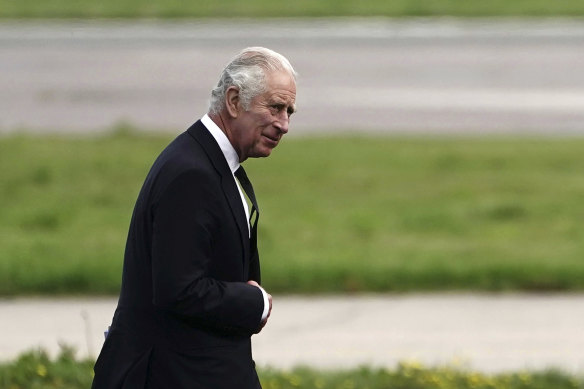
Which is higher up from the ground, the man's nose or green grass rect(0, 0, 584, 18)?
green grass rect(0, 0, 584, 18)

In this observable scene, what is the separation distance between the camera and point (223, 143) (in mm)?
3674

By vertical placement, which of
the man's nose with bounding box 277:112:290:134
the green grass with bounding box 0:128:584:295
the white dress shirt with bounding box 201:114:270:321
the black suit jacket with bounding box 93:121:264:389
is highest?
the man's nose with bounding box 277:112:290:134

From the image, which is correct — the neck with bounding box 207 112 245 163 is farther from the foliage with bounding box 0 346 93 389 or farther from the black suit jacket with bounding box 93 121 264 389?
the foliage with bounding box 0 346 93 389

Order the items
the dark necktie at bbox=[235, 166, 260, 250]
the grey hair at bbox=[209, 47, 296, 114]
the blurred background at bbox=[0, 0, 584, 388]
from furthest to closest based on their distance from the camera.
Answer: the blurred background at bbox=[0, 0, 584, 388] → the dark necktie at bbox=[235, 166, 260, 250] → the grey hair at bbox=[209, 47, 296, 114]

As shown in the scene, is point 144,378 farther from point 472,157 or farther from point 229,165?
point 472,157

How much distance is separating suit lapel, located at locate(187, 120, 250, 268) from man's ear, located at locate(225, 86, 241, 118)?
10 cm

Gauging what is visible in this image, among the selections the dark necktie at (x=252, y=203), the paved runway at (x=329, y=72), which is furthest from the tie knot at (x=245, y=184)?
the paved runway at (x=329, y=72)

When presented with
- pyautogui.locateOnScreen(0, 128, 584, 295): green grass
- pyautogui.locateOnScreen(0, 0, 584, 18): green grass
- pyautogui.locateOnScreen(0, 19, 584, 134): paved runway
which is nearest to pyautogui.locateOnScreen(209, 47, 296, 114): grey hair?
pyautogui.locateOnScreen(0, 128, 584, 295): green grass

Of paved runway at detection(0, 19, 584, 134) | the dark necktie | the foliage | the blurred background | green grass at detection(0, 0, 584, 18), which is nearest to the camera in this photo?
the dark necktie

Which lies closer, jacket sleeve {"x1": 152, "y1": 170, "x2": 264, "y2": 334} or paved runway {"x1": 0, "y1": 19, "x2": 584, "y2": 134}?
jacket sleeve {"x1": 152, "y1": 170, "x2": 264, "y2": 334}

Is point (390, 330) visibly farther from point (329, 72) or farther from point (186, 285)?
point (329, 72)

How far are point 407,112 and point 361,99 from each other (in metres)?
0.91

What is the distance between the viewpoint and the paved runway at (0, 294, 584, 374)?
7.04 metres

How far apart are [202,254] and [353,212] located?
650cm
